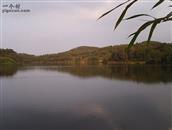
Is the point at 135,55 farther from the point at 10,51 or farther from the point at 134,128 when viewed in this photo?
the point at 134,128

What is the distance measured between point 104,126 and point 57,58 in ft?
386

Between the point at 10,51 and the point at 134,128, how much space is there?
105 metres

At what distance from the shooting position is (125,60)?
85562 mm

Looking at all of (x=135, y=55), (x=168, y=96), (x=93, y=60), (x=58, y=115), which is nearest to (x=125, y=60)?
(x=135, y=55)

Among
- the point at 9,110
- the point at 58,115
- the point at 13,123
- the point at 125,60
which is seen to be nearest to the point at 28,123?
the point at 13,123

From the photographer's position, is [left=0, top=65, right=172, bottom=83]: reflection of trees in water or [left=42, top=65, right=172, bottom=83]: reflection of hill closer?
[left=42, top=65, right=172, bottom=83]: reflection of hill

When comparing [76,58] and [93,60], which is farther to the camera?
[76,58]

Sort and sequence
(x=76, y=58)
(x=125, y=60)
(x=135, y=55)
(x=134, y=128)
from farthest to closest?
1. (x=76, y=58)
2. (x=125, y=60)
3. (x=135, y=55)
4. (x=134, y=128)

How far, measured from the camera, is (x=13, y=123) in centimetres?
1019

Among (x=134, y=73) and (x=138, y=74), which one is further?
(x=134, y=73)

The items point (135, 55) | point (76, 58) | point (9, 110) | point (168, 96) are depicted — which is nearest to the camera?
point (9, 110)

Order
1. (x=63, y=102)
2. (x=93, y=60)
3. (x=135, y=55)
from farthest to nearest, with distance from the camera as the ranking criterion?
(x=93, y=60)
(x=135, y=55)
(x=63, y=102)

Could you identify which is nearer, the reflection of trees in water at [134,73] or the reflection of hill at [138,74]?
the reflection of hill at [138,74]

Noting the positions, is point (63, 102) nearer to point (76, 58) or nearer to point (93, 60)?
point (93, 60)
